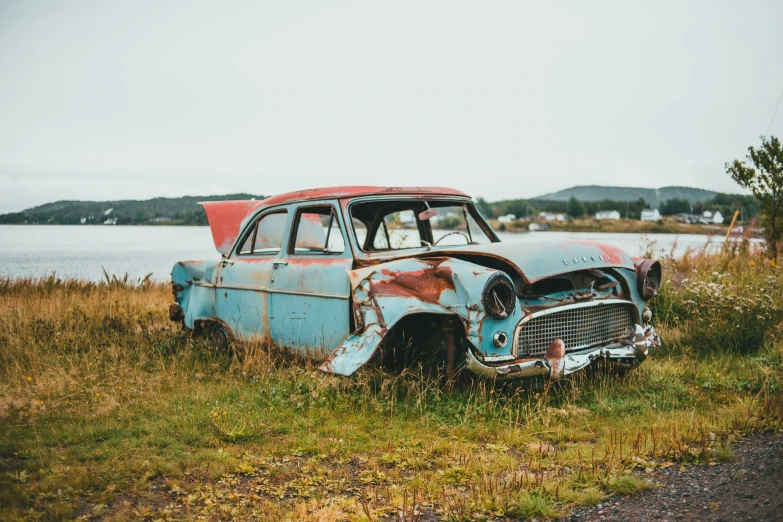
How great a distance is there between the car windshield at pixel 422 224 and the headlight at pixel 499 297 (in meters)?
1.58

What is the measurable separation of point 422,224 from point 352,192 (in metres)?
0.96

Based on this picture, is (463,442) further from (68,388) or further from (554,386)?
(68,388)

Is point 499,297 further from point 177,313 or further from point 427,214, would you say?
point 177,313

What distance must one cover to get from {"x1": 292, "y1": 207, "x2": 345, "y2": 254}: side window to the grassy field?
1.02 meters

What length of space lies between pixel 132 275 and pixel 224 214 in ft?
19.9

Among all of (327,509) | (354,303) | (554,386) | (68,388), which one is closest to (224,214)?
(68,388)

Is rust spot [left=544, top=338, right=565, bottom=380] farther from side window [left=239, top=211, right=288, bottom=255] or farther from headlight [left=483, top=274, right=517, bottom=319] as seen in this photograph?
side window [left=239, top=211, right=288, bottom=255]

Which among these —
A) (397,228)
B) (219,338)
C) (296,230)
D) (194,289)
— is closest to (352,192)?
(296,230)

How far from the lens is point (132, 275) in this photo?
12.1 meters

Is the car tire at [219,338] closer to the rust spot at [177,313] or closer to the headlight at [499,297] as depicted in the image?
the rust spot at [177,313]

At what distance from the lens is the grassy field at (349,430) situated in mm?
3232

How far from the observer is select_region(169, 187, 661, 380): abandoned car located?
4203mm

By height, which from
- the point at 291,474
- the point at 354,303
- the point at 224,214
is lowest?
the point at 291,474

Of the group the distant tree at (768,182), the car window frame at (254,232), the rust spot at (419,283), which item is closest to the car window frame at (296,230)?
the car window frame at (254,232)
